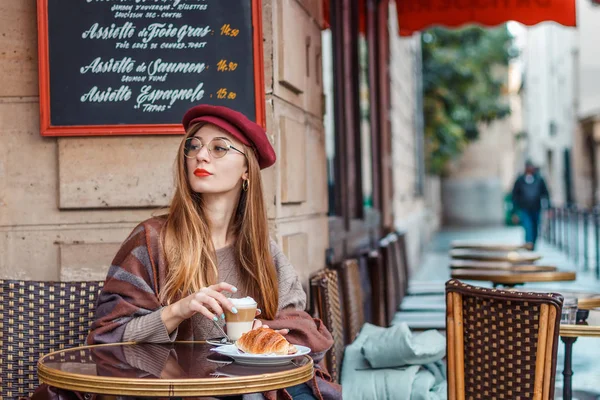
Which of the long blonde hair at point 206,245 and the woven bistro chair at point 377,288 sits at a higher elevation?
the long blonde hair at point 206,245

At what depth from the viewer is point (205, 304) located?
8.95 ft

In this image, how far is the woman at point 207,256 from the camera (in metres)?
2.96

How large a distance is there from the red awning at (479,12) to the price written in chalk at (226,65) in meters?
4.55

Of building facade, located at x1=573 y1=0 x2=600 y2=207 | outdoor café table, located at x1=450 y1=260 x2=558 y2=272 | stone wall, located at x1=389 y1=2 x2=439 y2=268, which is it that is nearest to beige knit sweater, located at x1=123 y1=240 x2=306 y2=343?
outdoor café table, located at x1=450 y1=260 x2=558 y2=272

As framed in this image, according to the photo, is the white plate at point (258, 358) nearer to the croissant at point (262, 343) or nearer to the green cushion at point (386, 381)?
the croissant at point (262, 343)

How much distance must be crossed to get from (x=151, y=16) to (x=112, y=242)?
99 cm

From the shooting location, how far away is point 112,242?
13.0 feet

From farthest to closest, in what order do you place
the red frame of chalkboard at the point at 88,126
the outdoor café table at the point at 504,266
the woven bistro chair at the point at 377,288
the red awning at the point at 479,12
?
1. the red awning at the point at 479,12
2. the outdoor café table at the point at 504,266
3. the woven bistro chair at the point at 377,288
4. the red frame of chalkboard at the point at 88,126

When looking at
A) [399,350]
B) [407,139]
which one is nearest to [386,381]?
[399,350]

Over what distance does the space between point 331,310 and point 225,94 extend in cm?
110

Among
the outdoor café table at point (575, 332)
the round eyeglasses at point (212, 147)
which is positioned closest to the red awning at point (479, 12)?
the outdoor café table at point (575, 332)

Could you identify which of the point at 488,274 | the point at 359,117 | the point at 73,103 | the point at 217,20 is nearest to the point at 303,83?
the point at 217,20

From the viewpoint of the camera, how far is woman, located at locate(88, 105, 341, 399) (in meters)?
2.96

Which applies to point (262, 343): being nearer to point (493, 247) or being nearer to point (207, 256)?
point (207, 256)
